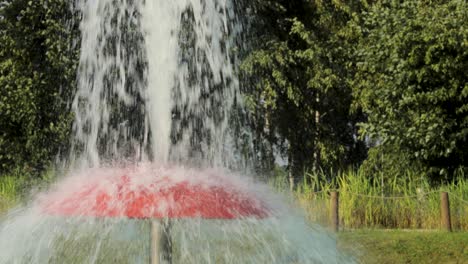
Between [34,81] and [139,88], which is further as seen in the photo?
[139,88]

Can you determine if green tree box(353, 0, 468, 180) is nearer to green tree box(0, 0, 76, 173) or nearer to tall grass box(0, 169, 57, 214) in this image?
tall grass box(0, 169, 57, 214)

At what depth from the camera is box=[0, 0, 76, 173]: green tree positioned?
16.5 metres

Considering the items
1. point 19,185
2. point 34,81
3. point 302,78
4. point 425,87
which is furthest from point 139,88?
point 425,87

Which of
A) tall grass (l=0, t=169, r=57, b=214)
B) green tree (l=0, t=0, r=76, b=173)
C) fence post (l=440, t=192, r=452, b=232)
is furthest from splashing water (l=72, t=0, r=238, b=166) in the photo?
fence post (l=440, t=192, r=452, b=232)

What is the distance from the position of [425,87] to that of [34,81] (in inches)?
350

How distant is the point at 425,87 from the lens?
1380 centimetres

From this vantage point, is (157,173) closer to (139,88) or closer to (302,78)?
(139,88)

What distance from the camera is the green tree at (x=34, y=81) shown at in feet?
54.1

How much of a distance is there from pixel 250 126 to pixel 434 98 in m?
6.11

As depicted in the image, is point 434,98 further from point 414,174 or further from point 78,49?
point 78,49

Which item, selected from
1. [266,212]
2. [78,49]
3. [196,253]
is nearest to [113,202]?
[266,212]

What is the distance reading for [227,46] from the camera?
1822 cm

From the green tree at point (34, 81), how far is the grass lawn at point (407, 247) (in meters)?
9.21

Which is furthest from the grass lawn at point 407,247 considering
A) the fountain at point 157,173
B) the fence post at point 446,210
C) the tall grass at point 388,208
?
the tall grass at point 388,208
